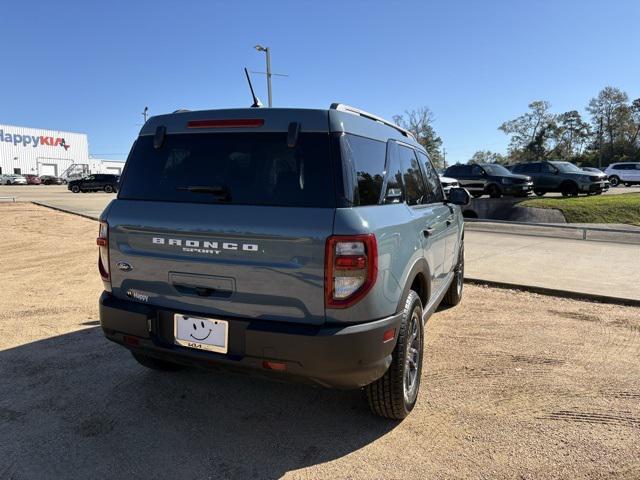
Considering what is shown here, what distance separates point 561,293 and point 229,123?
534 cm

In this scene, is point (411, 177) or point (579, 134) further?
point (579, 134)

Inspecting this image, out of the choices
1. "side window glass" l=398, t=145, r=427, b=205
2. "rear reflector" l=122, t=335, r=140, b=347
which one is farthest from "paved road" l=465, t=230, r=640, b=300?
"rear reflector" l=122, t=335, r=140, b=347

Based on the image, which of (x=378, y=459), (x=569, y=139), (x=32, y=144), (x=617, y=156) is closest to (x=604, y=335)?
(x=378, y=459)

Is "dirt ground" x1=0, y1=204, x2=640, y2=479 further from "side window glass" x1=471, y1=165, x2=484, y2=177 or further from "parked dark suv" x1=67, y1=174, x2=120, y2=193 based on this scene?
"parked dark suv" x1=67, y1=174, x2=120, y2=193

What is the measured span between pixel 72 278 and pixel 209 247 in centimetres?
546

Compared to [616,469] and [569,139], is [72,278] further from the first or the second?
[569,139]

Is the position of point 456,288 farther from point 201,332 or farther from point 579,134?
point 579,134

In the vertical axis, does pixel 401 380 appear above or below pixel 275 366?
below

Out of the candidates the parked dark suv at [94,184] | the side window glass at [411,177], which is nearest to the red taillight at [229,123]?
the side window glass at [411,177]

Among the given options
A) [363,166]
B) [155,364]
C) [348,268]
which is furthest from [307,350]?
[155,364]

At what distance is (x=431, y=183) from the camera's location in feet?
14.6

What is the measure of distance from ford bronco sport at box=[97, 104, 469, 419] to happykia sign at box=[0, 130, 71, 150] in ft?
253

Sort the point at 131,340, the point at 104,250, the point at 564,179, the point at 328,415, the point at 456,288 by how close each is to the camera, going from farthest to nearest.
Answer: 1. the point at 564,179
2. the point at 456,288
3. the point at 328,415
4. the point at 104,250
5. the point at 131,340

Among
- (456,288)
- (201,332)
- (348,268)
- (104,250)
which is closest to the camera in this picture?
(348,268)
